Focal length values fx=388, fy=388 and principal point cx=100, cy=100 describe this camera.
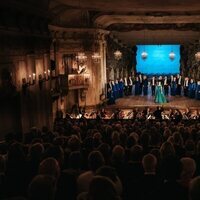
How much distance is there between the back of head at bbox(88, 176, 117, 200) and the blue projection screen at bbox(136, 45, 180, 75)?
1245 inches

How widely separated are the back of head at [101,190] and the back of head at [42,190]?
0.51 m

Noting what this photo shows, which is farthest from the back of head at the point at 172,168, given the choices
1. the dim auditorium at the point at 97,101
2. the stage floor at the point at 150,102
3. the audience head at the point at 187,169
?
the stage floor at the point at 150,102

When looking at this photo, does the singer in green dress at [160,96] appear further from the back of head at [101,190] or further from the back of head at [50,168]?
the back of head at [101,190]

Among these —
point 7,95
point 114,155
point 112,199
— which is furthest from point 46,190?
point 7,95

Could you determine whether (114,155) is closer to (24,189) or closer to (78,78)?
(24,189)

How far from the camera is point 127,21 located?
28.0 m

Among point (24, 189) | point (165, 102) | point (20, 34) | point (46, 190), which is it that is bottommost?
point (165, 102)

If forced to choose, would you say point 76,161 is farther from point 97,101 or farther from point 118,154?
point 97,101

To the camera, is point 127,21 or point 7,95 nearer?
point 7,95

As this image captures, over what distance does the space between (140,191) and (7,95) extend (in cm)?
695

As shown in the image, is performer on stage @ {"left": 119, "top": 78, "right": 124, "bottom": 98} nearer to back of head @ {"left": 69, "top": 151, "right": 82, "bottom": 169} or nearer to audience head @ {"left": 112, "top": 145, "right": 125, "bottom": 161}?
audience head @ {"left": 112, "top": 145, "right": 125, "bottom": 161}

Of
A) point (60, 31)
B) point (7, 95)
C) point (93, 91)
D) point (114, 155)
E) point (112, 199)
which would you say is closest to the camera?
point (112, 199)

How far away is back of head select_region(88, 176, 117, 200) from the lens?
4.37 meters

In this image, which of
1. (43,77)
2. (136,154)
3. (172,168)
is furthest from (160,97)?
(172,168)
